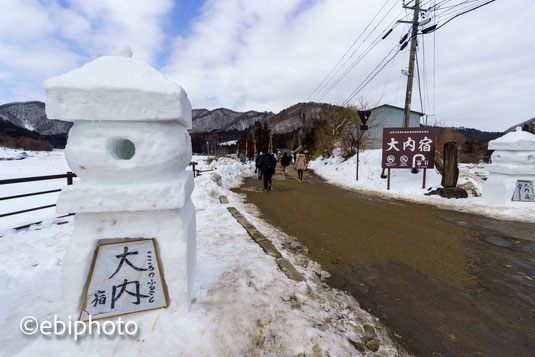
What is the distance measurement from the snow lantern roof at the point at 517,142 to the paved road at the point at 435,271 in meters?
2.53

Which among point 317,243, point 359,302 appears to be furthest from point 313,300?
point 317,243

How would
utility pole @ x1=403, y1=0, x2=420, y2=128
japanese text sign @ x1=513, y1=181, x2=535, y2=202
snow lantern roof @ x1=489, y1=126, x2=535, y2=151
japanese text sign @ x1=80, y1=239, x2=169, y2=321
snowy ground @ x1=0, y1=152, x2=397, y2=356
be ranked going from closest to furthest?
1. snowy ground @ x1=0, y1=152, x2=397, y2=356
2. japanese text sign @ x1=80, y1=239, x2=169, y2=321
3. snow lantern roof @ x1=489, y1=126, x2=535, y2=151
4. japanese text sign @ x1=513, y1=181, x2=535, y2=202
5. utility pole @ x1=403, y1=0, x2=420, y2=128

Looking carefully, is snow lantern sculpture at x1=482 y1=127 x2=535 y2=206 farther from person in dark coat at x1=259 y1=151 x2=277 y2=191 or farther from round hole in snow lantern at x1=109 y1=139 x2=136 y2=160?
round hole in snow lantern at x1=109 y1=139 x2=136 y2=160

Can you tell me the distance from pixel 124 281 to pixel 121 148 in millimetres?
1212

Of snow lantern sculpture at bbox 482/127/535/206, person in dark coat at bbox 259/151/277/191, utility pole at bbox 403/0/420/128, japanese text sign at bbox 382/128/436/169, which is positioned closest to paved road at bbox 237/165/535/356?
snow lantern sculpture at bbox 482/127/535/206

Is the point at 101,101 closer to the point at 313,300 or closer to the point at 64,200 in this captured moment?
the point at 64,200

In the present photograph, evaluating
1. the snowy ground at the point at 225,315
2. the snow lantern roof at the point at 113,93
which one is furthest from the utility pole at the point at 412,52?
the snow lantern roof at the point at 113,93

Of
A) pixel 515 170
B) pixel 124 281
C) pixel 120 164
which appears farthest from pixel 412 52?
pixel 124 281

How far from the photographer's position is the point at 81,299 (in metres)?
1.85

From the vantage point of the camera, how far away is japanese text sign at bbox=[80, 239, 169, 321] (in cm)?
185

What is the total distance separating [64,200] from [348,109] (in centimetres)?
1986

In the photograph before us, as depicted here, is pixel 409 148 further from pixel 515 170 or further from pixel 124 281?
pixel 124 281

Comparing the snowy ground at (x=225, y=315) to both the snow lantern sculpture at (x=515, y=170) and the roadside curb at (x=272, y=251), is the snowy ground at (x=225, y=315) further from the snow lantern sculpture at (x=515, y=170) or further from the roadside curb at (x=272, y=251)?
the snow lantern sculpture at (x=515, y=170)

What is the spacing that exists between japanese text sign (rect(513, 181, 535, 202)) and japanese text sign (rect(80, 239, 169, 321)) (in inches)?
361
